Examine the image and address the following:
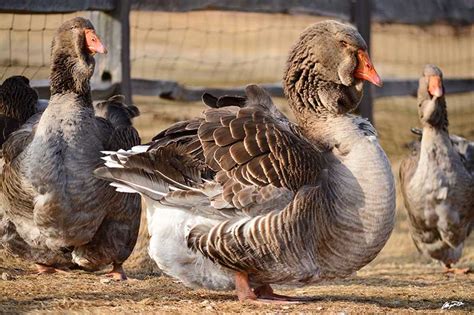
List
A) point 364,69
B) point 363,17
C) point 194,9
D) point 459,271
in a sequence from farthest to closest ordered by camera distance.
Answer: point 363,17, point 194,9, point 459,271, point 364,69

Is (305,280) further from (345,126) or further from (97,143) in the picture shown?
(97,143)

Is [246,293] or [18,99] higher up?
[18,99]

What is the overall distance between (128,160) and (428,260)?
652cm

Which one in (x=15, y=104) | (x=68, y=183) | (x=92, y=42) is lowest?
(x=68, y=183)

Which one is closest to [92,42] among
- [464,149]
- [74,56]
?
[74,56]

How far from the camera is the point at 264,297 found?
7602 millimetres

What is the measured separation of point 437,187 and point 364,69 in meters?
4.36

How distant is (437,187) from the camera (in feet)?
38.2

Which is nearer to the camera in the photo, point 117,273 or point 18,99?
point 117,273

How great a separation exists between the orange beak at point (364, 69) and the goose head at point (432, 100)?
416cm

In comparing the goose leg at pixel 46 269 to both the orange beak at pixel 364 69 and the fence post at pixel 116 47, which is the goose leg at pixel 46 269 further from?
the orange beak at pixel 364 69

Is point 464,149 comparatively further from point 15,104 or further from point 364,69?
point 15,104

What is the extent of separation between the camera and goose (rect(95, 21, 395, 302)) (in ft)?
22.9
